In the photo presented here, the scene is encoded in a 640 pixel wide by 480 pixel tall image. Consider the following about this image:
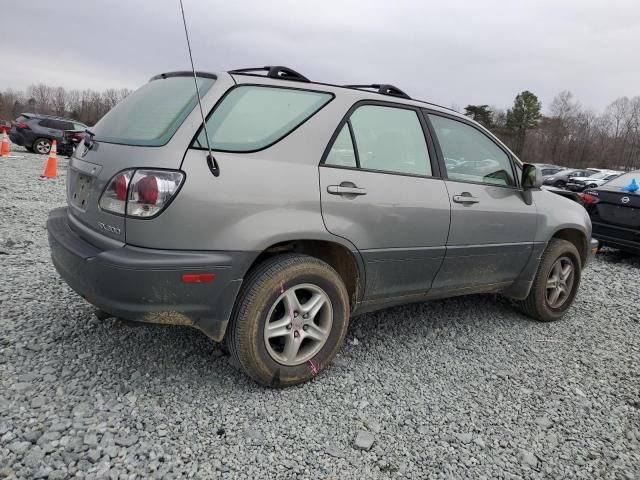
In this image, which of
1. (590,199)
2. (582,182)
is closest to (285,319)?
(590,199)

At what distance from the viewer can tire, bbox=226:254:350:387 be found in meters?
2.40

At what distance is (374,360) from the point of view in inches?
121

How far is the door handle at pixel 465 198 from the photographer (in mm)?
3150

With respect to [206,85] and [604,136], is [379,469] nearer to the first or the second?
[206,85]

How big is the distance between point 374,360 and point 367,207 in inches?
41.8

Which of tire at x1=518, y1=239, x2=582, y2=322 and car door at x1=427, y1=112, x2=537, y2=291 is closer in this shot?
car door at x1=427, y1=112, x2=537, y2=291

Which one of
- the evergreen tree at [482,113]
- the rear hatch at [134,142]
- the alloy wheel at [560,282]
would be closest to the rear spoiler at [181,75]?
the rear hatch at [134,142]

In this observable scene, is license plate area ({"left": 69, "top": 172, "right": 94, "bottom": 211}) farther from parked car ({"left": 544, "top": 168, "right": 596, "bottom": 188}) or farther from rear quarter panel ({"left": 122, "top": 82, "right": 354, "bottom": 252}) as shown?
parked car ({"left": 544, "top": 168, "right": 596, "bottom": 188})

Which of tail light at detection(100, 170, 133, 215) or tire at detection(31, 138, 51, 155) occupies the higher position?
tail light at detection(100, 170, 133, 215)

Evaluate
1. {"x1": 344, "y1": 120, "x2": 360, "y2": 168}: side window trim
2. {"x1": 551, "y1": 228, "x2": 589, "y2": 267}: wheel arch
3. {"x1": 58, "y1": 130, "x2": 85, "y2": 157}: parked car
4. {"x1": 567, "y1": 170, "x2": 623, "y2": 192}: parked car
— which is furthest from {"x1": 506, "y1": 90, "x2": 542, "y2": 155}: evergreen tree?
{"x1": 344, "y1": 120, "x2": 360, "y2": 168}: side window trim

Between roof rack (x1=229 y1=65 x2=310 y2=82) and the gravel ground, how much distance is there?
1.73 m

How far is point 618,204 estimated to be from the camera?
6.73 meters

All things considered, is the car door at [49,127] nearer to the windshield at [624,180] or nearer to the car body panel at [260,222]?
the car body panel at [260,222]

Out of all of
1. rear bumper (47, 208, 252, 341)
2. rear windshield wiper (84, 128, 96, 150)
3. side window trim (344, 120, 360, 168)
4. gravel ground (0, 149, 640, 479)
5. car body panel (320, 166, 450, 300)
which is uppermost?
side window trim (344, 120, 360, 168)
